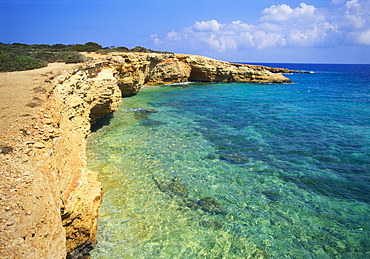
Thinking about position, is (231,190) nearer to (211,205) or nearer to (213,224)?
(211,205)

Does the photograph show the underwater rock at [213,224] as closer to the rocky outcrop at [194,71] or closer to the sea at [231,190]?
the sea at [231,190]

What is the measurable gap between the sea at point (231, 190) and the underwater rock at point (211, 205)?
0.03 meters

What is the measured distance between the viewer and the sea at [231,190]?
6.14 metres

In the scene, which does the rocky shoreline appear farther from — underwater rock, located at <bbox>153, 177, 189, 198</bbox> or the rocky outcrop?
the rocky outcrop

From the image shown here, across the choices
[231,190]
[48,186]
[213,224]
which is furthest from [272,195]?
[48,186]

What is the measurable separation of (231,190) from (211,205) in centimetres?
119

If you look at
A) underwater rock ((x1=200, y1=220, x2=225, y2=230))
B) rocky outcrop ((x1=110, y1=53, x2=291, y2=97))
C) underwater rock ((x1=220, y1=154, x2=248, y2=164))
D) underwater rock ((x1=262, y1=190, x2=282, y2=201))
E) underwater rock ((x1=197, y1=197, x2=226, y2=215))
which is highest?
rocky outcrop ((x1=110, y1=53, x2=291, y2=97))

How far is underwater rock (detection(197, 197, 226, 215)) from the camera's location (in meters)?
7.40

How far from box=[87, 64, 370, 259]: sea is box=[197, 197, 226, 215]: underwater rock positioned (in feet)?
0.10

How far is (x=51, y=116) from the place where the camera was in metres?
5.60

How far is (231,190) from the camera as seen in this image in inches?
335

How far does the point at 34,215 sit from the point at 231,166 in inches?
328

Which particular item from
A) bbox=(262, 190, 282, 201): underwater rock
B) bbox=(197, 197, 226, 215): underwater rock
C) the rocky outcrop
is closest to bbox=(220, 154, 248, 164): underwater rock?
bbox=(262, 190, 282, 201): underwater rock

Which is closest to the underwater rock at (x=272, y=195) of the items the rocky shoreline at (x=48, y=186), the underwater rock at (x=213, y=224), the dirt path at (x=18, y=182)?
the underwater rock at (x=213, y=224)
